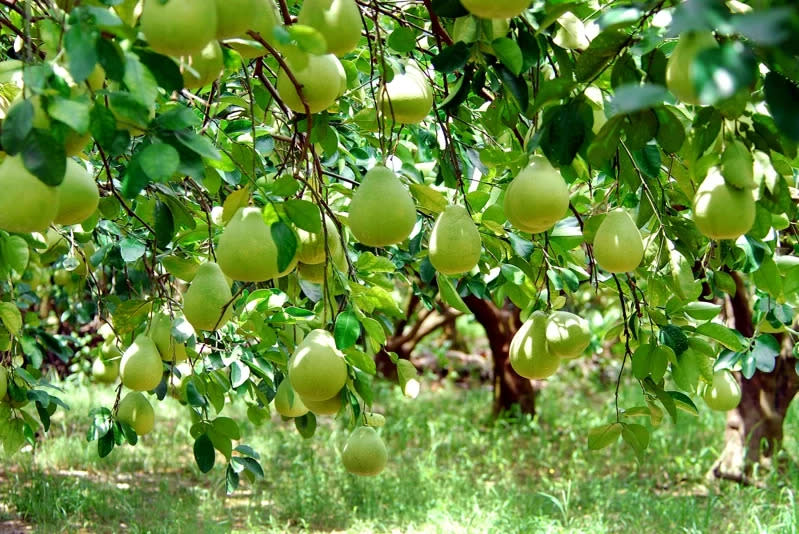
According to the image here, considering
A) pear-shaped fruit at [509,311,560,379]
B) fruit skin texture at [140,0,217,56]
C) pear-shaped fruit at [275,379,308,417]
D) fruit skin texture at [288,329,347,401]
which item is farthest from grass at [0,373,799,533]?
fruit skin texture at [140,0,217,56]

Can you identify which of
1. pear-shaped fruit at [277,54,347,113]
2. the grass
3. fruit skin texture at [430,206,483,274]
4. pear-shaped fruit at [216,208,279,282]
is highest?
pear-shaped fruit at [277,54,347,113]

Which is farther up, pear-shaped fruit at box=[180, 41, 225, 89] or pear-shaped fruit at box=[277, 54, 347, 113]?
pear-shaped fruit at box=[277, 54, 347, 113]

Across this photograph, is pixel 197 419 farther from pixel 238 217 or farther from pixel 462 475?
pixel 462 475

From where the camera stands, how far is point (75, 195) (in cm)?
88

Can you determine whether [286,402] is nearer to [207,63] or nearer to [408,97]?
[408,97]

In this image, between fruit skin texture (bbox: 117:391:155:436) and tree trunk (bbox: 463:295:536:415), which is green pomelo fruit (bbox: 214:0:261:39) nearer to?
fruit skin texture (bbox: 117:391:155:436)

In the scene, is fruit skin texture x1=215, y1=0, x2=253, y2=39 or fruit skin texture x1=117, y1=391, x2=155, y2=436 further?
fruit skin texture x1=117, y1=391, x2=155, y2=436

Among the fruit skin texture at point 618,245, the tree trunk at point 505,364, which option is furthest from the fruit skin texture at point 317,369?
the tree trunk at point 505,364

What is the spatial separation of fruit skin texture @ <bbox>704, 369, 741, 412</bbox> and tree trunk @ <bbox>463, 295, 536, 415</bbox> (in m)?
3.32

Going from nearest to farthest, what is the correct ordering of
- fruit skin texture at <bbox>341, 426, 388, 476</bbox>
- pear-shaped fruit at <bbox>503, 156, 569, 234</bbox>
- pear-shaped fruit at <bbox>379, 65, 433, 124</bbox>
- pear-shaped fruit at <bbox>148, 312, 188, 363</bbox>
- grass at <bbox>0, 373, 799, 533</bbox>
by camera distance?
pear-shaped fruit at <bbox>503, 156, 569, 234</bbox> < pear-shaped fruit at <bbox>379, 65, 433, 124</bbox> < fruit skin texture at <bbox>341, 426, 388, 476</bbox> < pear-shaped fruit at <bbox>148, 312, 188, 363</bbox> < grass at <bbox>0, 373, 799, 533</bbox>

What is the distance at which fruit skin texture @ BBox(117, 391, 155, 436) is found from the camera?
5.81 ft

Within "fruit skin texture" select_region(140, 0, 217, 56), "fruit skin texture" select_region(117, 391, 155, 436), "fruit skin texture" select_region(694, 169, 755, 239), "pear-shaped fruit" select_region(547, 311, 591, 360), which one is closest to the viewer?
"fruit skin texture" select_region(140, 0, 217, 56)

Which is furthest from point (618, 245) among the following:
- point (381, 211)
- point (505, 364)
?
point (505, 364)

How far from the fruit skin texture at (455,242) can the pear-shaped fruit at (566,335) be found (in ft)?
0.82
